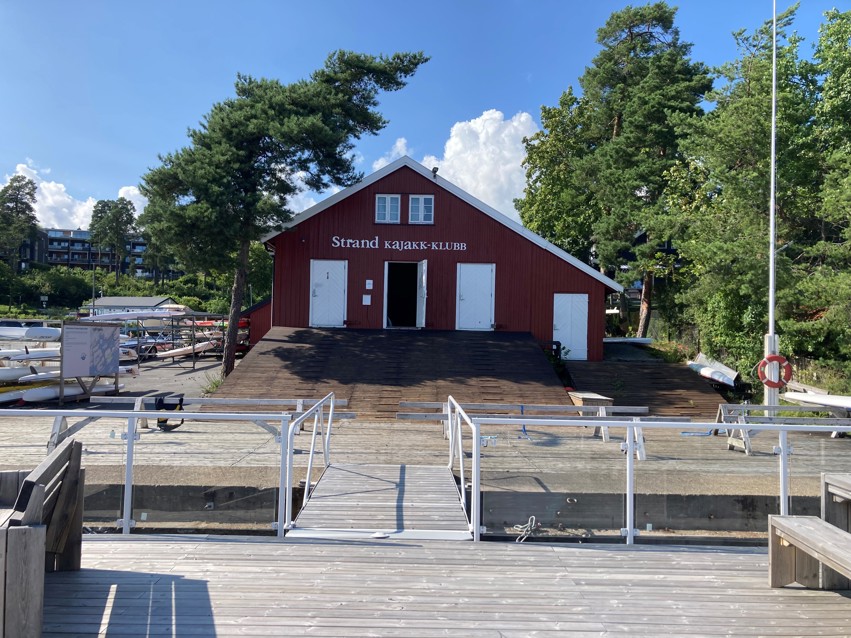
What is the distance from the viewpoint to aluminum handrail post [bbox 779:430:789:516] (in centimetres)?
565

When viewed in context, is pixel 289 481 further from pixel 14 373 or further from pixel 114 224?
pixel 114 224

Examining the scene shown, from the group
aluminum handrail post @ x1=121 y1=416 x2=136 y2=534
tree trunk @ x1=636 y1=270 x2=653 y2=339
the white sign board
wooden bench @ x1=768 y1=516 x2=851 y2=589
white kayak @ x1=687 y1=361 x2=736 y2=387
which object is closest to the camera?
wooden bench @ x1=768 y1=516 x2=851 y2=589

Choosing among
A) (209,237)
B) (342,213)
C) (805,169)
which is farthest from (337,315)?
(805,169)

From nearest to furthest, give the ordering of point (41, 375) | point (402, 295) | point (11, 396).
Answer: point (11, 396) → point (41, 375) → point (402, 295)

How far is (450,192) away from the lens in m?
21.0

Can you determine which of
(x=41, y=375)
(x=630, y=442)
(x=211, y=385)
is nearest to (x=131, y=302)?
(x=41, y=375)

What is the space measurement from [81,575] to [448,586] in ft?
8.02

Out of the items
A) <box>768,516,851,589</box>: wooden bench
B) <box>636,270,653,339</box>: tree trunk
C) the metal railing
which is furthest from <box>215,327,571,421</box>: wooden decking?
→ <box>636,270,653,339</box>: tree trunk

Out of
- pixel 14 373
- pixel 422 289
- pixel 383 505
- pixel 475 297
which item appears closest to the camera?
pixel 383 505

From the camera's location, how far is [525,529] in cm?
570

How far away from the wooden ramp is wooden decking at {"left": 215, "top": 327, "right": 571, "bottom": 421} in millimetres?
6994

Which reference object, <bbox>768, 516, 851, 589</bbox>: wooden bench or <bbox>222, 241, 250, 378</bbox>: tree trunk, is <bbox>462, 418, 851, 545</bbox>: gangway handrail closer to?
<bbox>768, 516, 851, 589</bbox>: wooden bench

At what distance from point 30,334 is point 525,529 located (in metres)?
21.8

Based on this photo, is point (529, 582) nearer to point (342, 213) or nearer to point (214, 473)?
point (214, 473)
